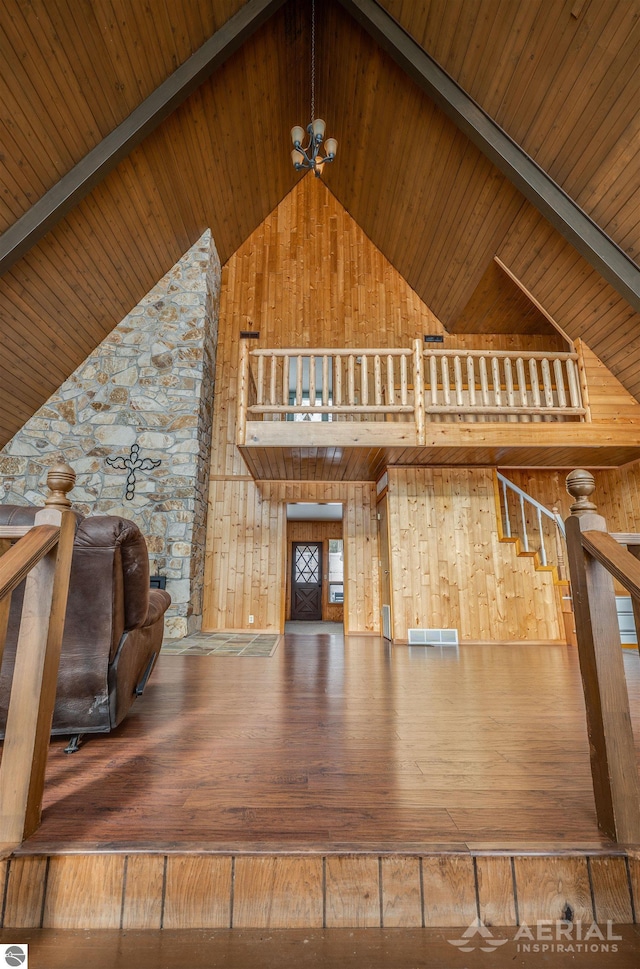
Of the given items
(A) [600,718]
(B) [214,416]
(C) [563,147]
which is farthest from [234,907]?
(B) [214,416]

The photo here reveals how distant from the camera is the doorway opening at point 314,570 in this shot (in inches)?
443

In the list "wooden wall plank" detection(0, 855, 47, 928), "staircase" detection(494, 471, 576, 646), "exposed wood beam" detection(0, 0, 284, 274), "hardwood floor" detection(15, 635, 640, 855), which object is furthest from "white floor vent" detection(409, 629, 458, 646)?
"exposed wood beam" detection(0, 0, 284, 274)

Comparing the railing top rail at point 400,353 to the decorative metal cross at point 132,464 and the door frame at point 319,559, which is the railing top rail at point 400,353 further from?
the door frame at point 319,559

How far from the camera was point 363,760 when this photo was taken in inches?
67.4

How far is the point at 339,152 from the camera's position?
7129 millimetres

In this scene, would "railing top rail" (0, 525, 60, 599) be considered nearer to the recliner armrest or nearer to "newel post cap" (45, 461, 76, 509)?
"newel post cap" (45, 461, 76, 509)

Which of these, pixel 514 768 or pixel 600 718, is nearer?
pixel 600 718

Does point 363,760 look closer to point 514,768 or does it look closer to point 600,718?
point 514,768

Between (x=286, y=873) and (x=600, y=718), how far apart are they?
36.9 inches

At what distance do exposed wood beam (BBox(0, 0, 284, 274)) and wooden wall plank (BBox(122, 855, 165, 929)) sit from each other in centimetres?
482

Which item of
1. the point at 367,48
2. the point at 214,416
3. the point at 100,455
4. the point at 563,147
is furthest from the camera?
the point at 214,416

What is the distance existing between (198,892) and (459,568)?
5106mm

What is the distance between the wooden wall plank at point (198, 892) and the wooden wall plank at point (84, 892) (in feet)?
0.39

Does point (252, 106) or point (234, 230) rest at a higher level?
point (252, 106)
